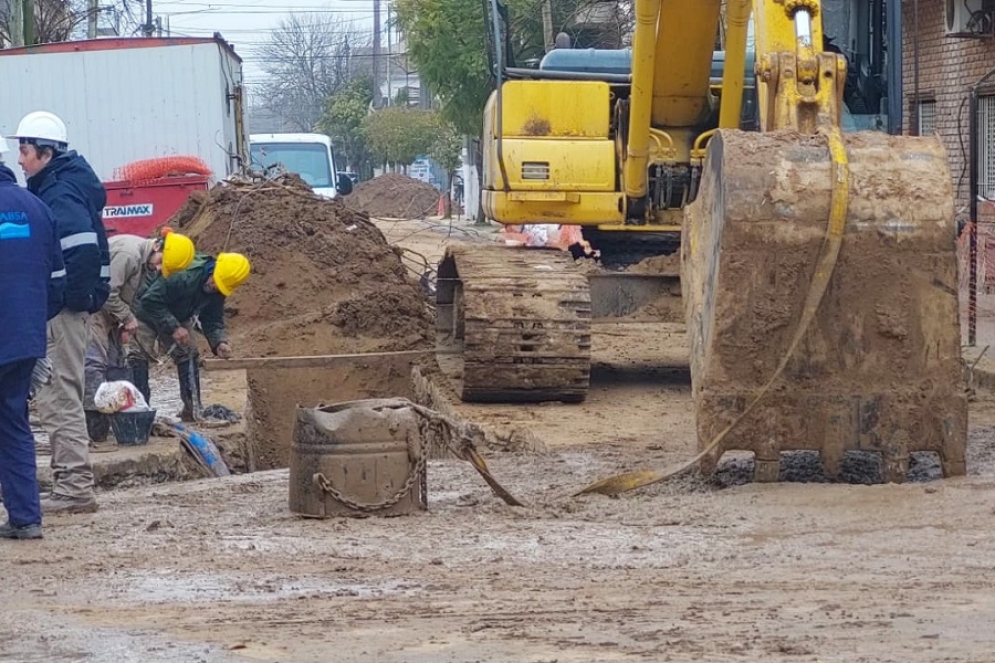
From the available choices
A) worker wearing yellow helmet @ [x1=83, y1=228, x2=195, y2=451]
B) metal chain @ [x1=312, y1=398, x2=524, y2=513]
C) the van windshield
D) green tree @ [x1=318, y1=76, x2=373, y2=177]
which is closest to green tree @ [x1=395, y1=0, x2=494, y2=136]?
the van windshield

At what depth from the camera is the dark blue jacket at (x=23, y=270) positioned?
→ 7223 mm

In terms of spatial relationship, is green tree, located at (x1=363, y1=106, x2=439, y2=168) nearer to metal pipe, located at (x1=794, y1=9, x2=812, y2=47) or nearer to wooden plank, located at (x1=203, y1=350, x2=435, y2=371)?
wooden plank, located at (x1=203, y1=350, x2=435, y2=371)

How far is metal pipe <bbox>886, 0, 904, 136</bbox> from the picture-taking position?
10375 mm

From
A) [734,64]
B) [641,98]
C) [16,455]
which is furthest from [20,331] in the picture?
[734,64]

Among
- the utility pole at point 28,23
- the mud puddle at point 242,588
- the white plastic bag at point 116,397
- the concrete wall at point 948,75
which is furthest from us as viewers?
the utility pole at point 28,23

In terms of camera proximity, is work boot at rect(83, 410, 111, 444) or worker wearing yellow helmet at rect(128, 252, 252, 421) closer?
work boot at rect(83, 410, 111, 444)

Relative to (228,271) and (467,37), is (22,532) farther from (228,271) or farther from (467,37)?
(467,37)

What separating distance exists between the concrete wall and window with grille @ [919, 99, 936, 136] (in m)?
0.01

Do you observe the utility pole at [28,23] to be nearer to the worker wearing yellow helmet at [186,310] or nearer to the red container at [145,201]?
the red container at [145,201]

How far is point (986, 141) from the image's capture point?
1888 cm

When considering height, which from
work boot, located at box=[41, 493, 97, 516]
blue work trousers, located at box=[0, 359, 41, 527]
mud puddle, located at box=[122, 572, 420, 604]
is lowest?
work boot, located at box=[41, 493, 97, 516]

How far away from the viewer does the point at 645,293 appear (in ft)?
39.3

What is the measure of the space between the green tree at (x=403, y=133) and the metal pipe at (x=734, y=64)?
4740cm

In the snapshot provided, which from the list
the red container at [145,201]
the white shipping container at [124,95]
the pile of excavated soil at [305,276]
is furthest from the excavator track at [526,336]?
the white shipping container at [124,95]
